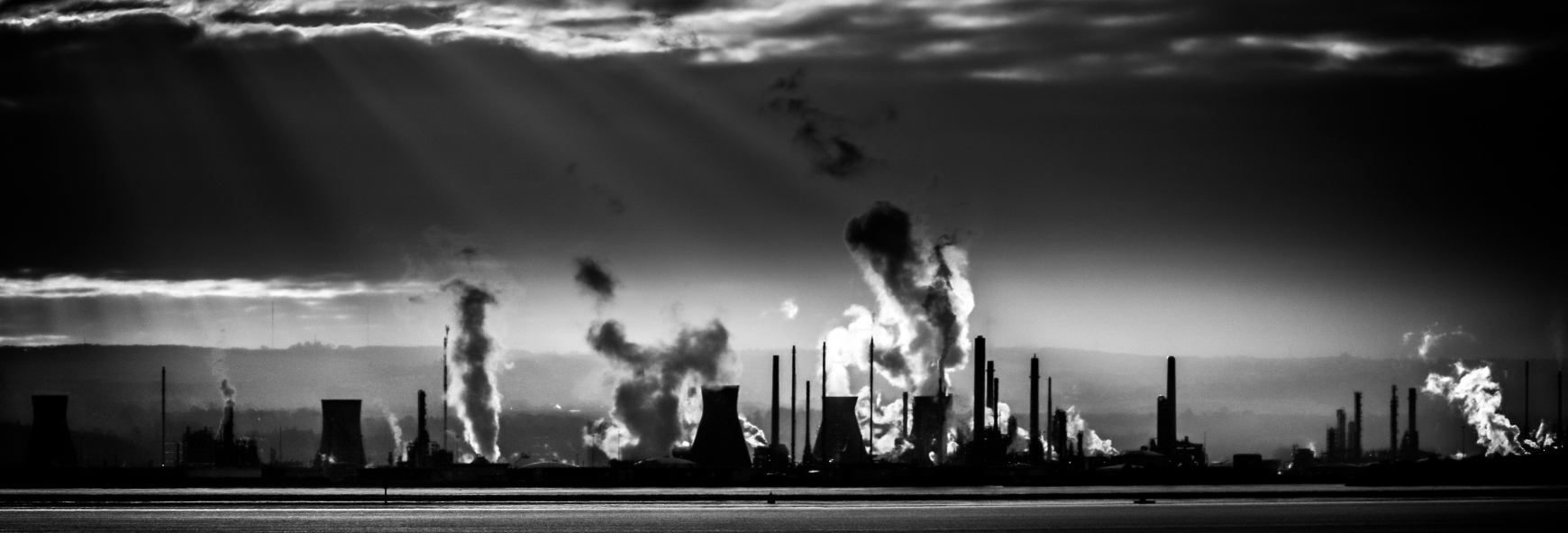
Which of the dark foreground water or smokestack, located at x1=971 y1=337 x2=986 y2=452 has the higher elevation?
smokestack, located at x1=971 y1=337 x2=986 y2=452

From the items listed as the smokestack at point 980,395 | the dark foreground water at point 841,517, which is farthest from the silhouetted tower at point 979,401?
the dark foreground water at point 841,517

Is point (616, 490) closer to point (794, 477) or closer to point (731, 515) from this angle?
point (794, 477)

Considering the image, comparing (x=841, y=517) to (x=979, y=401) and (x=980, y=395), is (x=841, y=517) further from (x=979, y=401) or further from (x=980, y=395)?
(x=979, y=401)

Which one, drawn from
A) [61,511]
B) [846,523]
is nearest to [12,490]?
[61,511]

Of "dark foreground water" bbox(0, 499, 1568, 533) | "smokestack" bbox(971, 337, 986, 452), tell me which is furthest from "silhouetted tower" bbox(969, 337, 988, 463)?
"dark foreground water" bbox(0, 499, 1568, 533)


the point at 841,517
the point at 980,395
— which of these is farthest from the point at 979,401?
the point at 841,517

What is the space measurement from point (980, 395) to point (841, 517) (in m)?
73.4

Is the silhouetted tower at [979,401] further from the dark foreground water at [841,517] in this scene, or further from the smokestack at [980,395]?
the dark foreground water at [841,517]

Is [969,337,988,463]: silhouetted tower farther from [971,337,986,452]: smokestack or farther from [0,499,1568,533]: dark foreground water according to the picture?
[0,499,1568,533]: dark foreground water

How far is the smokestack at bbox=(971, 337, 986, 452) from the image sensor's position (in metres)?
186

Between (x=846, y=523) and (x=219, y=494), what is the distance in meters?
72.4

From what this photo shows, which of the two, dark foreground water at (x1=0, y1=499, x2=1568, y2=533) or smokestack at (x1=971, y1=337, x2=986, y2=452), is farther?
smokestack at (x1=971, y1=337, x2=986, y2=452)

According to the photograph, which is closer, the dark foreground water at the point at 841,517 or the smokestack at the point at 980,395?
the dark foreground water at the point at 841,517

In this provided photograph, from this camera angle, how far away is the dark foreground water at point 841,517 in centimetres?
10744
